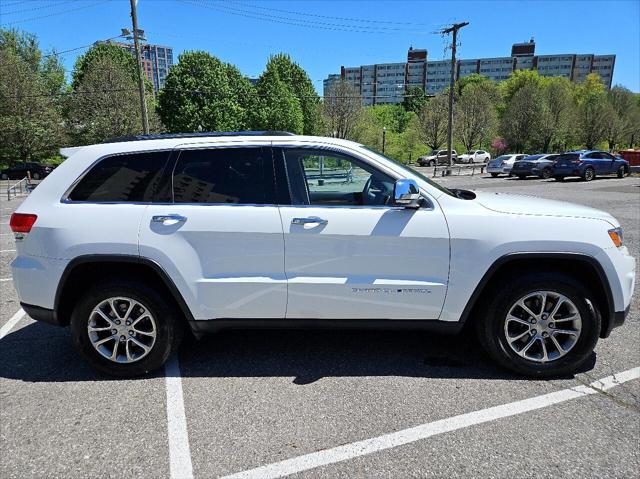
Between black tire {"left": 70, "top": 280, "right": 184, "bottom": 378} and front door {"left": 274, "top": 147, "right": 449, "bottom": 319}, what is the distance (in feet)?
2.99

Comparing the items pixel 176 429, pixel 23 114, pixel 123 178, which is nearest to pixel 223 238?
pixel 123 178

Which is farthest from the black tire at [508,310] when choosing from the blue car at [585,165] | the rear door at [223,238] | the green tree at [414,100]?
the green tree at [414,100]

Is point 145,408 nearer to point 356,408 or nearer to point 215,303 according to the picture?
point 215,303

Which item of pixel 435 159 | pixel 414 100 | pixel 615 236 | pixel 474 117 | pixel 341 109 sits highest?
pixel 414 100

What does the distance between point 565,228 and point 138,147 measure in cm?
314

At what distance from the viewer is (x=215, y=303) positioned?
3.12 metres

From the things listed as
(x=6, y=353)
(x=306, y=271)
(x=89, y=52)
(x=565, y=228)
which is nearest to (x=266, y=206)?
(x=306, y=271)

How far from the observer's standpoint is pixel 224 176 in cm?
316

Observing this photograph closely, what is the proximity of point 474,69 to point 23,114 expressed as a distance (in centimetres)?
14473

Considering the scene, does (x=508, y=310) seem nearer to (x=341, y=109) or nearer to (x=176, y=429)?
(x=176, y=429)

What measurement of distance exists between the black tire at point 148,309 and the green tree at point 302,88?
4795cm

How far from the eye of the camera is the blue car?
23.8 meters

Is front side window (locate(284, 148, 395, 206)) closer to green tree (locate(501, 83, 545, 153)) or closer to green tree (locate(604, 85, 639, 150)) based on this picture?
green tree (locate(501, 83, 545, 153))

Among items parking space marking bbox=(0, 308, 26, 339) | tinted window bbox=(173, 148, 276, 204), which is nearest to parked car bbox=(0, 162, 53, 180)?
parking space marking bbox=(0, 308, 26, 339)
